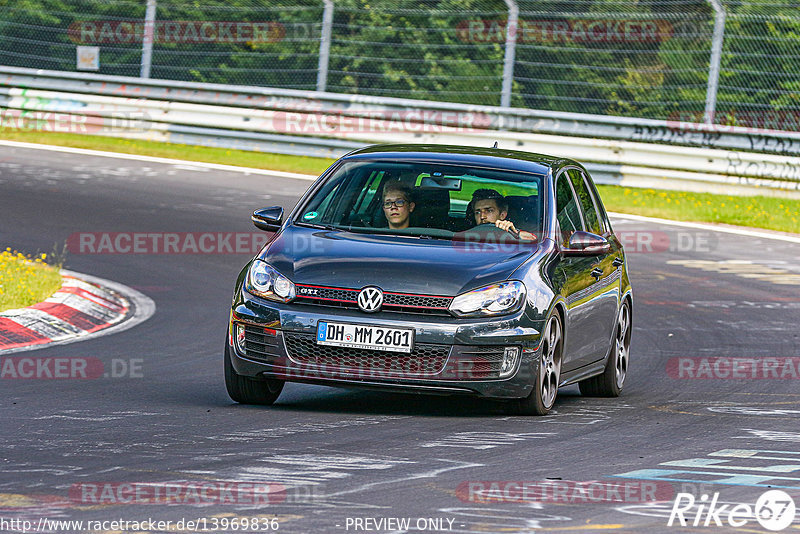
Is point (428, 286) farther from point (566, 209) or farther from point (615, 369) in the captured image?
point (615, 369)

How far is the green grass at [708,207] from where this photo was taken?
20.4 m

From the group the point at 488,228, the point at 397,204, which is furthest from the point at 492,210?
the point at 397,204

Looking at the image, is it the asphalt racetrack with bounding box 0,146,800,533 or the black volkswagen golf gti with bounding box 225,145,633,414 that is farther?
the black volkswagen golf gti with bounding box 225,145,633,414

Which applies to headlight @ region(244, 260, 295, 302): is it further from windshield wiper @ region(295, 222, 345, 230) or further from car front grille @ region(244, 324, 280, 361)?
windshield wiper @ region(295, 222, 345, 230)

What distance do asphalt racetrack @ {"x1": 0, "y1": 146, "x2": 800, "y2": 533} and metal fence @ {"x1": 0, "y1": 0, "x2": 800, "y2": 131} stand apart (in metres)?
7.80

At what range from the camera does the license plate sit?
8117 millimetres

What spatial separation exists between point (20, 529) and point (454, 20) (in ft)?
63.0

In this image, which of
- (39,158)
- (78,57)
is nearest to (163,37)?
(78,57)

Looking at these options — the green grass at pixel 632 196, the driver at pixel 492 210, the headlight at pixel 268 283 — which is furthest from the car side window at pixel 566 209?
the green grass at pixel 632 196

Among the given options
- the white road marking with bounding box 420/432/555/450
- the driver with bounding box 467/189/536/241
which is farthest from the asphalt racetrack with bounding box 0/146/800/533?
the driver with bounding box 467/189/536/241

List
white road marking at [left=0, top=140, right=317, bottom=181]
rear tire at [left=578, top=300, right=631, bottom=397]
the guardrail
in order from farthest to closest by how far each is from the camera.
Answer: white road marking at [left=0, top=140, right=317, bottom=181]
the guardrail
rear tire at [left=578, top=300, right=631, bottom=397]

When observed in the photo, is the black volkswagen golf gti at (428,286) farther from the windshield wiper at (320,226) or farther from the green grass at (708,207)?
the green grass at (708,207)

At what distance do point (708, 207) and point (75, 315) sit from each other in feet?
38.1

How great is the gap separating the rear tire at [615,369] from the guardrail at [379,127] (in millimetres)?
11881
